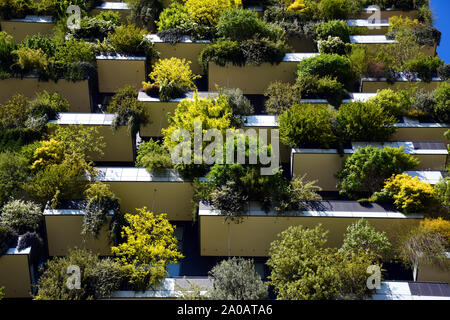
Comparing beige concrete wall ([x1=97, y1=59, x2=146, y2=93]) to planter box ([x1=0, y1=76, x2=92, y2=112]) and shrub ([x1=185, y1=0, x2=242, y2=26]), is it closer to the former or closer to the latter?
planter box ([x1=0, y1=76, x2=92, y2=112])

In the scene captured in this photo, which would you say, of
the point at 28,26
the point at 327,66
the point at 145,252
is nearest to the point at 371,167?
the point at 327,66

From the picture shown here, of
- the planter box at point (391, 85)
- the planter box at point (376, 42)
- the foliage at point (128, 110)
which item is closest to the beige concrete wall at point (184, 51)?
the foliage at point (128, 110)

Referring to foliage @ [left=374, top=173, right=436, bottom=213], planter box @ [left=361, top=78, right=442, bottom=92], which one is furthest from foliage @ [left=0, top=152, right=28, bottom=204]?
planter box @ [left=361, top=78, right=442, bottom=92]

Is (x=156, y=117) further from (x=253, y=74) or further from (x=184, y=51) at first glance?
(x=253, y=74)

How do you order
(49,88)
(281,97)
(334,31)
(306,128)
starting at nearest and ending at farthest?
(306,128) < (281,97) < (49,88) < (334,31)

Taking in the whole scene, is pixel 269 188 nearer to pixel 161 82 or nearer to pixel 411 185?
pixel 411 185

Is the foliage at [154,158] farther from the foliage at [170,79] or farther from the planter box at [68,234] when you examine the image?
the foliage at [170,79]
